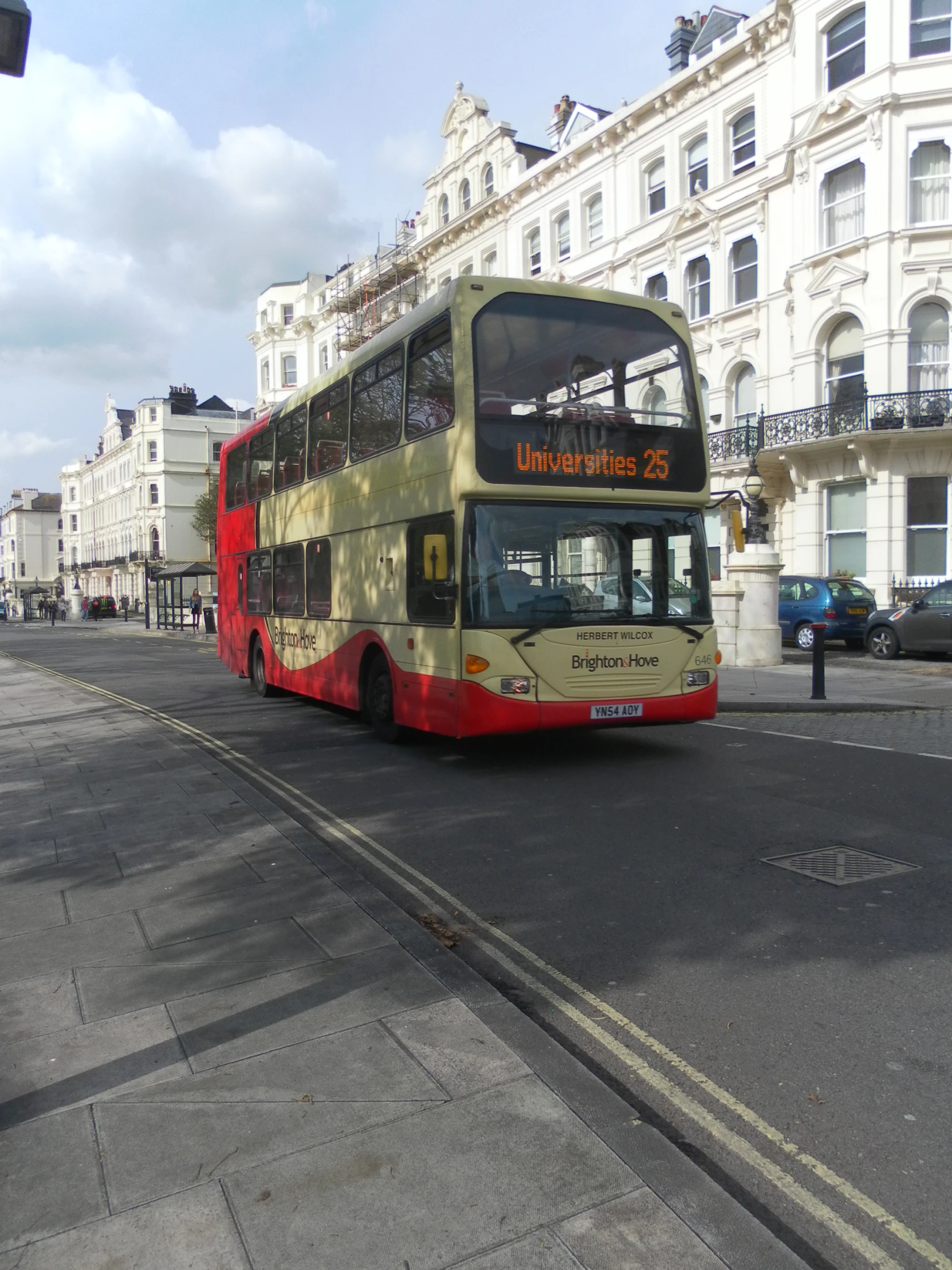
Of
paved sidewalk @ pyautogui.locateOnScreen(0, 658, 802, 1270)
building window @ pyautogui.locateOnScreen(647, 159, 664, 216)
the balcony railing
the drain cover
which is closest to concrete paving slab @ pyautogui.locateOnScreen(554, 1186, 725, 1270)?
paved sidewalk @ pyautogui.locateOnScreen(0, 658, 802, 1270)

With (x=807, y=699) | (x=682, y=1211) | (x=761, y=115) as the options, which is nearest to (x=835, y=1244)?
(x=682, y=1211)

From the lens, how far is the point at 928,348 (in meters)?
25.8

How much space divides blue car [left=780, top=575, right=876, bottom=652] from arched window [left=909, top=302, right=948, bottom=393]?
687 centimetres

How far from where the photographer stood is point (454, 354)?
850 cm

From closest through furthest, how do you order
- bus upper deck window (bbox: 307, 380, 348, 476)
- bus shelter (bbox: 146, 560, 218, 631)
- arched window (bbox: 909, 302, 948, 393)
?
1. bus upper deck window (bbox: 307, 380, 348, 476)
2. arched window (bbox: 909, 302, 948, 393)
3. bus shelter (bbox: 146, 560, 218, 631)

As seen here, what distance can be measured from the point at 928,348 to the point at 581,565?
21421 mm

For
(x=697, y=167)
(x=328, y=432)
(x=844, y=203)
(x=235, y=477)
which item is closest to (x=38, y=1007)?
(x=328, y=432)

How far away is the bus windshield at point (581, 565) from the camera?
838 cm

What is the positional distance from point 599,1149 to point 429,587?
21.3ft

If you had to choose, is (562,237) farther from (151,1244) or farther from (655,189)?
(151,1244)

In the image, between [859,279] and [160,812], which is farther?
[859,279]

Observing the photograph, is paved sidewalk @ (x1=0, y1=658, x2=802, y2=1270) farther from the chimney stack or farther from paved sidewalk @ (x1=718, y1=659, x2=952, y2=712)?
the chimney stack

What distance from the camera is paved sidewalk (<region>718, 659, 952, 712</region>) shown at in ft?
42.1

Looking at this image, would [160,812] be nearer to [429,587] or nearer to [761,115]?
[429,587]
